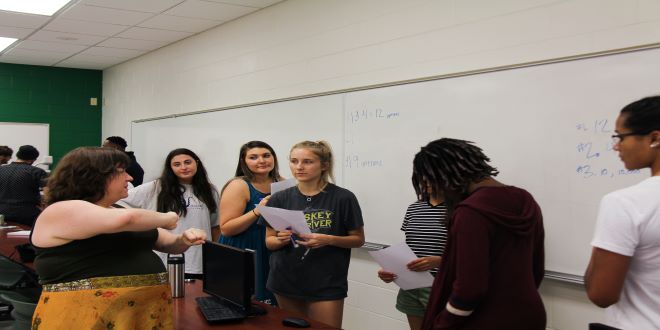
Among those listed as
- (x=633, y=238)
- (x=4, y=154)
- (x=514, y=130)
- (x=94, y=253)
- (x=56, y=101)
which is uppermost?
(x=56, y=101)

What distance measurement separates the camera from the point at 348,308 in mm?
4109

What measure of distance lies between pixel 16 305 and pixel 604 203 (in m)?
2.49

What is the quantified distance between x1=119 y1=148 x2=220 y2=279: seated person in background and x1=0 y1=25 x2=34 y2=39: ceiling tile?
331cm

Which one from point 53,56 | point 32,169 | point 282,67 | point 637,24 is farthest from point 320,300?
point 53,56

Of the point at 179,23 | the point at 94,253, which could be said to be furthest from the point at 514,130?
the point at 179,23

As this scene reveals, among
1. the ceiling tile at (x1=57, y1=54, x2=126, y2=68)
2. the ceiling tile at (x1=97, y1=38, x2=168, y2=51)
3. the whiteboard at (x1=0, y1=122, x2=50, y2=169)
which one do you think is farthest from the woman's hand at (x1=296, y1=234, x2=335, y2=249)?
the whiteboard at (x1=0, y1=122, x2=50, y2=169)

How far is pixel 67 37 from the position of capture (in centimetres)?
616

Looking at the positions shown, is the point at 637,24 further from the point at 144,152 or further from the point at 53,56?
the point at 53,56

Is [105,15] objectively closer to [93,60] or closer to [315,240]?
[93,60]

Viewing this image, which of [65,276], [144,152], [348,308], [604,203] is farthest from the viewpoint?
[144,152]

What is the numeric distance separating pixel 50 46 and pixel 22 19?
1.29m

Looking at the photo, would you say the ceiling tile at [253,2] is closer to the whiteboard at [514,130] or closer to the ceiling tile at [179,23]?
the ceiling tile at [179,23]

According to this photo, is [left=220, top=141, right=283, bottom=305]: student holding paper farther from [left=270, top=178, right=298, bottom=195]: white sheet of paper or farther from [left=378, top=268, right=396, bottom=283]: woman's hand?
[left=378, top=268, right=396, bottom=283]: woman's hand

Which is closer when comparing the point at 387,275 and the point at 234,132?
the point at 387,275
